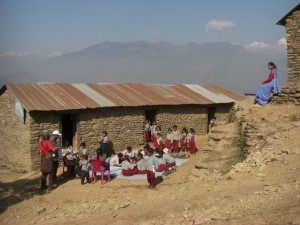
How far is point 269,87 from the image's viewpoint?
1155 centimetres

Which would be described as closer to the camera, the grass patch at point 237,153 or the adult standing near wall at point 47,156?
the grass patch at point 237,153

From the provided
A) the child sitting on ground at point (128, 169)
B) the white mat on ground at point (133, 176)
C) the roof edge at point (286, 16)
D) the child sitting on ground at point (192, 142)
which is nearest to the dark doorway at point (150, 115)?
the child sitting on ground at point (192, 142)

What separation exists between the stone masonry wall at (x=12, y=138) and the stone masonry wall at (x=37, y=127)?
0.66ft

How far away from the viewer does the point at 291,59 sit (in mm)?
14102

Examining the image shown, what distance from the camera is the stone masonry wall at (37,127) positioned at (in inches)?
587

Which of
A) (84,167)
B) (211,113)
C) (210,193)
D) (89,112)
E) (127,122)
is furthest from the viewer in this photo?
(211,113)

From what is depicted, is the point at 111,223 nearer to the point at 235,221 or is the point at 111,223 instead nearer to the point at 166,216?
the point at 166,216

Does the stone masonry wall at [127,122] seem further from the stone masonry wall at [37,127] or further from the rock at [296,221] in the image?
the rock at [296,221]

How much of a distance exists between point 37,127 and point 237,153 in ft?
26.8

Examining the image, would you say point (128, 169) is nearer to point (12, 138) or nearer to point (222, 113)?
point (12, 138)

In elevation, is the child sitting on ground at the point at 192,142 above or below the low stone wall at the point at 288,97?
below

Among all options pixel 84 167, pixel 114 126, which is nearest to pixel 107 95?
pixel 114 126

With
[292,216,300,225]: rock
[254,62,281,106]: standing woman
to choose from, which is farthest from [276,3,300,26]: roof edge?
[292,216,300,225]: rock

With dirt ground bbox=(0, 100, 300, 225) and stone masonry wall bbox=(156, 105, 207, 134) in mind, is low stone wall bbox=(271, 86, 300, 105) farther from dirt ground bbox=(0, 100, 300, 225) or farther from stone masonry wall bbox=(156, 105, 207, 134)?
stone masonry wall bbox=(156, 105, 207, 134)
